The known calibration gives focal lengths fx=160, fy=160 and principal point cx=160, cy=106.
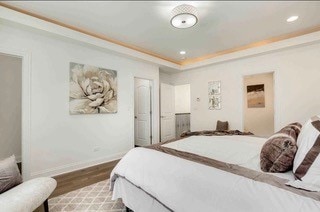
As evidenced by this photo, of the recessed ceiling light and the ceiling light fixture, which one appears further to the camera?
the recessed ceiling light

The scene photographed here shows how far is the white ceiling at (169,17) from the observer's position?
2.17 meters

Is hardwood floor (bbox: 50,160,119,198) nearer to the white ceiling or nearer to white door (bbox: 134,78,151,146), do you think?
white door (bbox: 134,78,151,146)

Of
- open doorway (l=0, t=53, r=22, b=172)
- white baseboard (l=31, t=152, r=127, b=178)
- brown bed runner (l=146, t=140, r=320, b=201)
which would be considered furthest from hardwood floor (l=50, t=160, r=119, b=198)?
brown bed runner (l=146, t=140, r=320, b=201)

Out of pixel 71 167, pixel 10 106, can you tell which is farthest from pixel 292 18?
pixel 10 106

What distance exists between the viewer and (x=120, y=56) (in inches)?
151

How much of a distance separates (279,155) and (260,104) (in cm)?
455

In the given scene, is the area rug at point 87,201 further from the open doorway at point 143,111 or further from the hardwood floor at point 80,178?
the open doorway at point 143,111

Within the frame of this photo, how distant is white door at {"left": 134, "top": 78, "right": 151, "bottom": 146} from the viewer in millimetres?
4758

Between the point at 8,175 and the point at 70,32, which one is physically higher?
the point at 70,32

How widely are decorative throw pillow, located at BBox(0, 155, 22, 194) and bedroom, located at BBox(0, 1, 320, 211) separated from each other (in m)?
0.15

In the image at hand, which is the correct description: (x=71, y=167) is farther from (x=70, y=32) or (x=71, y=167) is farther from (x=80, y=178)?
(x=70, y=32)

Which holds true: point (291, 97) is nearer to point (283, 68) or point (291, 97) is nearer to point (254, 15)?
point (283, 68)

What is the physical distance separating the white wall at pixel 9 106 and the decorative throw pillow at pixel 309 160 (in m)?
4.96

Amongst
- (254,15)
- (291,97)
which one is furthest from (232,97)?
(254,15)
